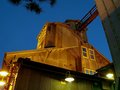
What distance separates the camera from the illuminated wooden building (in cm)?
1978

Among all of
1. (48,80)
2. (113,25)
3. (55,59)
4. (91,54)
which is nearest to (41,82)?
(48,80)

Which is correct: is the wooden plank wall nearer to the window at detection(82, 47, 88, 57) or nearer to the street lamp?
the street lamp

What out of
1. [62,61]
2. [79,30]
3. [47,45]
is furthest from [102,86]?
[79,30]

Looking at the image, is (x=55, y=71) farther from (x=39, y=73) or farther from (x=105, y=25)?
(x=105, y=25)

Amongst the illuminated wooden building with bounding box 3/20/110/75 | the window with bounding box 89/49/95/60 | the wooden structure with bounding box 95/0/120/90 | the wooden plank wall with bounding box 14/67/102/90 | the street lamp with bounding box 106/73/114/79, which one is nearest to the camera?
the wooden structure with bounding box 95/0/120/90

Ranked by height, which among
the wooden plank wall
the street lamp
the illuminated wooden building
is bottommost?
the wooden plank wall

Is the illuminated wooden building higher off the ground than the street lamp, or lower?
higher

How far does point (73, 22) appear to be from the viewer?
31297mm

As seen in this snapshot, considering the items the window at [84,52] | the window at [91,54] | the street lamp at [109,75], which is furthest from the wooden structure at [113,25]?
the window at [91,54]

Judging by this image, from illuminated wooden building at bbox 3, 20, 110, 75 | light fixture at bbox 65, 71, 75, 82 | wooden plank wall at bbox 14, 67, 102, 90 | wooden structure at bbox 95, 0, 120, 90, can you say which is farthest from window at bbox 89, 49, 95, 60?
wooden structure at bbox 95, 0, 120, 90

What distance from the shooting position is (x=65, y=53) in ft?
72.7

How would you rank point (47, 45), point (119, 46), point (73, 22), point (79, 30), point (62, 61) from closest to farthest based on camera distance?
point (119, 46), point (62, 61), point (47, 45), point (79, 30), point (73, 22)

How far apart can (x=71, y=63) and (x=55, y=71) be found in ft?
32.5

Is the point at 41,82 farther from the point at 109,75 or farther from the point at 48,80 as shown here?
the point at 109,75
